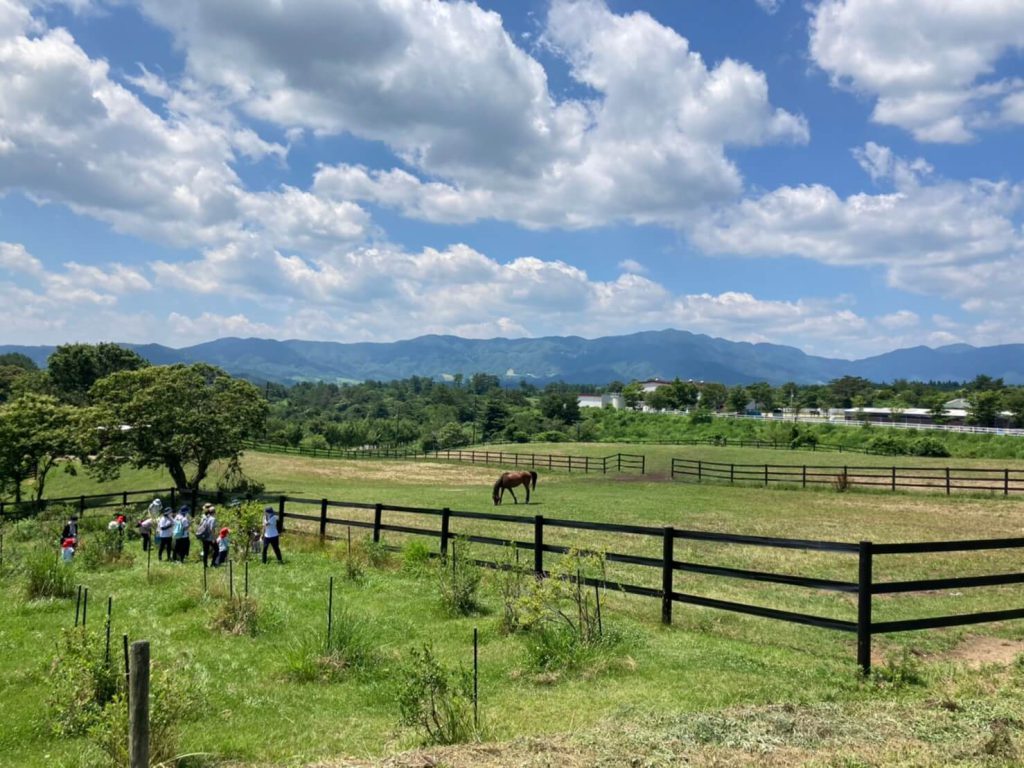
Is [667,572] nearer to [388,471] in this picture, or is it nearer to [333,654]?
[333,654]

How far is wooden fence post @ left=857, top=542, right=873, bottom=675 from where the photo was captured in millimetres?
7262

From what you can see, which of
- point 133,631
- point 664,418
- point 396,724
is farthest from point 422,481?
point 664,418

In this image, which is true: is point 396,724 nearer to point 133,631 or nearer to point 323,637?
point 323,637

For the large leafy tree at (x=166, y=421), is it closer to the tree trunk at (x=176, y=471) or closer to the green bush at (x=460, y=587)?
the tree trunk at (x=176, y=471)

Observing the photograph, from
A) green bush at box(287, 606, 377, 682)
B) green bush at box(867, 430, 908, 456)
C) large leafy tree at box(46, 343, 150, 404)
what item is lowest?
green bush at box(867, 430, 908, 456)

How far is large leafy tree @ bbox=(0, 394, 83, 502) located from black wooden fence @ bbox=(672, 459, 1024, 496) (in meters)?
33.7

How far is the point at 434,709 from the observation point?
18.9ft

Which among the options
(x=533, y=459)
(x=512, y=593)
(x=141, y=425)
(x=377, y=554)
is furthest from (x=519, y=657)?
(x=533, y=459)

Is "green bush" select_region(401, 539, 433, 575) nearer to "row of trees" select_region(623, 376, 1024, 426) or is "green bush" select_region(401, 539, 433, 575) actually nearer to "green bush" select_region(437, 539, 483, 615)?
"green bush" select_region(437, 539, 483, 615)

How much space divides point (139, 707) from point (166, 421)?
105 ft

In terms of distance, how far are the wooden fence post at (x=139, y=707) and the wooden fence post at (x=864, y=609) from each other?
22.8ft

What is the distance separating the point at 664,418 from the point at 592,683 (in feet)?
358

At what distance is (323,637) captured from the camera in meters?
8.06

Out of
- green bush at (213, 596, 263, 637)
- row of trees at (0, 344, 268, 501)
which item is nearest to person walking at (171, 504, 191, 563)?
green bush at (213, 596, 263, 637)
